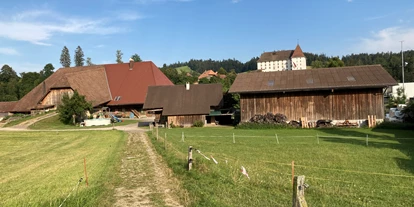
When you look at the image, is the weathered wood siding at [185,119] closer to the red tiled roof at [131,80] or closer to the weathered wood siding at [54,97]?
the red tiled roof at [131,80]

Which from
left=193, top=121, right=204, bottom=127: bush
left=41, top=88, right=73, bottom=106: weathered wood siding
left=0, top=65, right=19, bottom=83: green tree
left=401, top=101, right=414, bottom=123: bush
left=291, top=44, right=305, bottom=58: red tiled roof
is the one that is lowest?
left=193, top=121, right=204, bottom=127: bush

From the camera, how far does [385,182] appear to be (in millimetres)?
8961

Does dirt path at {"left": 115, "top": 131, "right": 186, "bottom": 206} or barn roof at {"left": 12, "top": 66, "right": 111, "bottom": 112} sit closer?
dirt path at {"left": 115, "top": 131, "right": 186, "bottom": 206}

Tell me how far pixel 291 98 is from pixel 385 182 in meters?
23.8

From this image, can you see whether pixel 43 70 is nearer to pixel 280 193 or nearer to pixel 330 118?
pixel 330 118

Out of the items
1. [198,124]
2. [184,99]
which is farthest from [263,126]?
[184,99]

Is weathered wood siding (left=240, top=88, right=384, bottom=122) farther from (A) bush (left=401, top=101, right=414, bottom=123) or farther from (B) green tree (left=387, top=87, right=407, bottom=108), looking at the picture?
(B) green tree (left=387, top=87, right=407, bottom=108)

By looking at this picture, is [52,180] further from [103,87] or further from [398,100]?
[398,100]

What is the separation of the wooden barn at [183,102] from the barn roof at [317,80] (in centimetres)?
445

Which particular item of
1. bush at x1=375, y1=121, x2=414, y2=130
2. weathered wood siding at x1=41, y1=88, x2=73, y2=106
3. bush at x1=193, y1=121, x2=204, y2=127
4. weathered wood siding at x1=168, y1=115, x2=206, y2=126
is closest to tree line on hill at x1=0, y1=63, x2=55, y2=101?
weathered wood siding at x1=41, y1=88, x2=73, y2=106

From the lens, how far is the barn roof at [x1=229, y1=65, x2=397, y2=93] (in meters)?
30.5

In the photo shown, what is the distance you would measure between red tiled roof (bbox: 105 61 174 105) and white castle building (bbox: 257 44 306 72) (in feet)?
292

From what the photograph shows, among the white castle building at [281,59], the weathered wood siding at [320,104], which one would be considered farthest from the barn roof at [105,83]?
the white castle building at [281,59]

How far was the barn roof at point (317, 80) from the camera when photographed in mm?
30484
